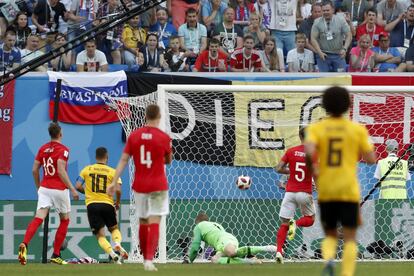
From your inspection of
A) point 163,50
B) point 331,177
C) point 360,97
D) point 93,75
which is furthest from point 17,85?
point 331,177

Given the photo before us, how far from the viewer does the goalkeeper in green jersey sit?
17.7 m

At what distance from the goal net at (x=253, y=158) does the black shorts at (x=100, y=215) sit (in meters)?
1.59

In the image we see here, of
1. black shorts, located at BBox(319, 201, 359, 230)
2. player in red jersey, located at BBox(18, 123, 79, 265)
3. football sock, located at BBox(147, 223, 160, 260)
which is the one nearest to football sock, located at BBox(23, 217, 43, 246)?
player in red jersey, located at BBox(18, 123, 79, 265)

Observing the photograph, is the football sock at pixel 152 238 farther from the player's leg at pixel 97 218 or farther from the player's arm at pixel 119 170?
the player's leg at pixel 97 218

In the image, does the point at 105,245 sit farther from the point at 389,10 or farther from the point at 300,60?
the point at 389,10

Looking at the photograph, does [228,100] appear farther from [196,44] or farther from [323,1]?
[323,1]

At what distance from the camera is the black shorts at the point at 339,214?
10672mm

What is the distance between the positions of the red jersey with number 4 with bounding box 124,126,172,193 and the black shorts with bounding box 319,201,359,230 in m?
3.78

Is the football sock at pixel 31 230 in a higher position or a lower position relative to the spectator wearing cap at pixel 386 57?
lower

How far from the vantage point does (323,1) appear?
24.2 m

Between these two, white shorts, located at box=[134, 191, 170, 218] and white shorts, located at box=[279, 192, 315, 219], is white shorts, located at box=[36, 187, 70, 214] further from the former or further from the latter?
white shorts, located at box=[134, 191, 170, 218]

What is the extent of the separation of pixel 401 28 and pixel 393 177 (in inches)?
185

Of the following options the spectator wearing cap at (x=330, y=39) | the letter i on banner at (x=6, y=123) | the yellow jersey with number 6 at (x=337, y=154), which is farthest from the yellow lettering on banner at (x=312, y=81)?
the yellow jersey with number 6 at (x=337, y=154)

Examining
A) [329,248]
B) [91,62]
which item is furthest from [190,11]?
[329,248]
